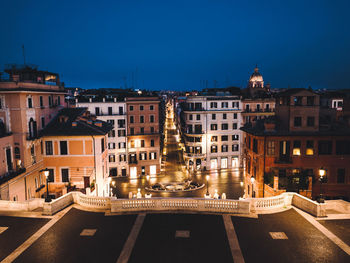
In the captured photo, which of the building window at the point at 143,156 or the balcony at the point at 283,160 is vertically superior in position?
the balcony at the point at 283,160

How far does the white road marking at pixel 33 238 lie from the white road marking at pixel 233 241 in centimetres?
1147

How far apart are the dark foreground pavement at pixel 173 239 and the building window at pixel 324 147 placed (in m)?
15.9

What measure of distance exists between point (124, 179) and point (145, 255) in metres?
46.1

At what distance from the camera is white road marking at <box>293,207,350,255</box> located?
1559 cm

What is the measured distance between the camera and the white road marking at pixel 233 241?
48.0 feet

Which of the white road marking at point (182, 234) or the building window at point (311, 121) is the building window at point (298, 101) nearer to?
the building window at point (311, 121)

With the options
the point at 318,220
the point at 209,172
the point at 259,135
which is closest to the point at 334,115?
the point at 259,135

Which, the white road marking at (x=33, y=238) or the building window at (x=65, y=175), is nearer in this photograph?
the white road marking at (x=33, y=238)

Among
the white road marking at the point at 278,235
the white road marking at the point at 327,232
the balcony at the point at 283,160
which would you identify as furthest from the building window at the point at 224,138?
the white road marking at the point at 278,235

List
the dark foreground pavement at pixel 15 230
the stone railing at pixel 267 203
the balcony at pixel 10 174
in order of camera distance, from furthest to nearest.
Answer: the balcony at pixel 10 174 < the stone railing at pixel 267 203 < the dark foreground pavement at pixel 15 230

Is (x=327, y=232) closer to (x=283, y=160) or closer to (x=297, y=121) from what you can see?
(x=283, y=160)

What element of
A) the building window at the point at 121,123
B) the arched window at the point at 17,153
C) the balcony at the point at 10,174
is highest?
the building window at the point at 121,123

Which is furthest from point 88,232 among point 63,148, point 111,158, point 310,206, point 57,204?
point 111,158

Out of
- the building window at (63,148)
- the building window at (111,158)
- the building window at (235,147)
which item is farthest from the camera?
the building window at (235,147)
